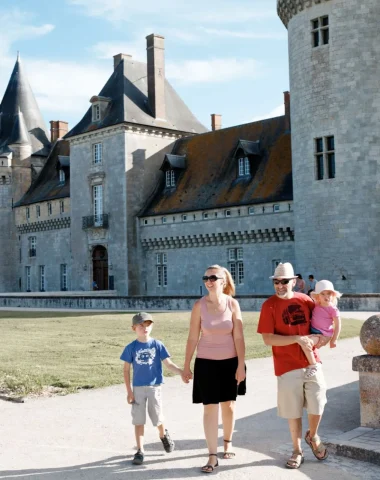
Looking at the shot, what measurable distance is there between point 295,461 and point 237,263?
94.4ft

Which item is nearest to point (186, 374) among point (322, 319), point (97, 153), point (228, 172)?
point (322, 319)

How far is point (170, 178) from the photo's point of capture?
3919 cm

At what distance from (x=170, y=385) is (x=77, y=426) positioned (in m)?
2.62

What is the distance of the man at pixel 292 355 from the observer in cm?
588

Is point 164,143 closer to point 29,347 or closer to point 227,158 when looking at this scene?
point 227,158

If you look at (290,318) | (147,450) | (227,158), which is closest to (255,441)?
(147,450)

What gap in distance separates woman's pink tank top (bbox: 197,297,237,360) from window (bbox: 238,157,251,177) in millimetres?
28787

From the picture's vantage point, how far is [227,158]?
3672 cm

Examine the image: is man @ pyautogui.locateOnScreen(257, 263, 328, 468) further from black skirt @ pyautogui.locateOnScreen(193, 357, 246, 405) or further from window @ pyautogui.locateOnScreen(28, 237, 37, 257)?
window @ pyautogui.locateOnScreen(28, 237, 37, 257)

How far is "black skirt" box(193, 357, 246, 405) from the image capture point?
595 cm

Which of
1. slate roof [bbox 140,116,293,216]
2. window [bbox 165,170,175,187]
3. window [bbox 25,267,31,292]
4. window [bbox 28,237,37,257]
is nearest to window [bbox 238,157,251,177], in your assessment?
slate roof [bbox 140,116,293,216]

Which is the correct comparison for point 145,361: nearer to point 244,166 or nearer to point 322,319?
point 322,319

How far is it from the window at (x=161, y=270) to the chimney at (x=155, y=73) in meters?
8.02

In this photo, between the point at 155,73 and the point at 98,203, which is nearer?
the point at 155,73
